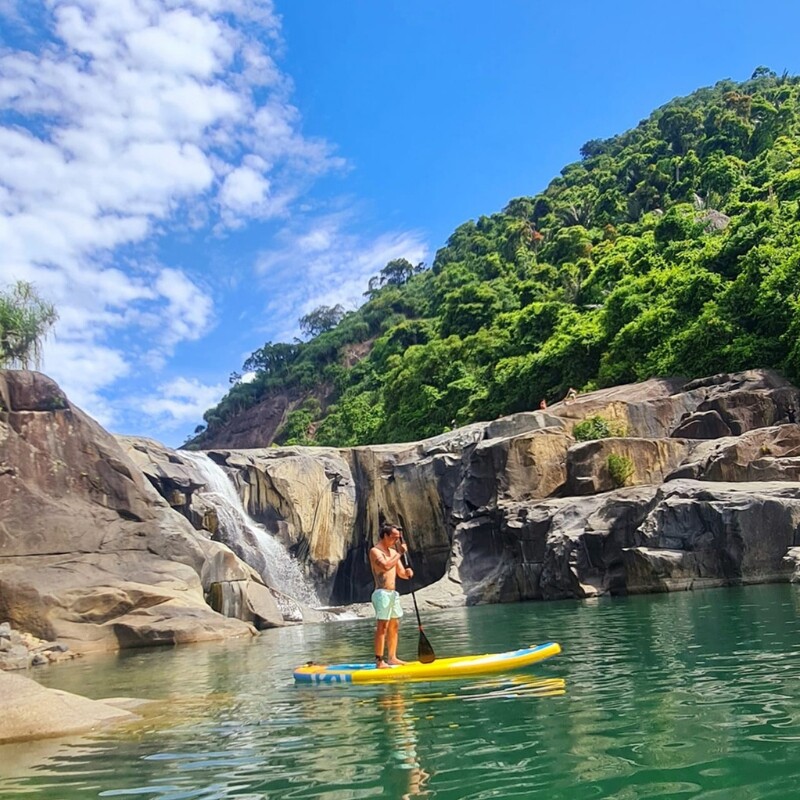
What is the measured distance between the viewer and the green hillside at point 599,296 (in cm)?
3447

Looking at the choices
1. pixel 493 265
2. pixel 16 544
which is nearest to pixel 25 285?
pixel 16 544

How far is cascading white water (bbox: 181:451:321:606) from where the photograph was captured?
2952 centimetres

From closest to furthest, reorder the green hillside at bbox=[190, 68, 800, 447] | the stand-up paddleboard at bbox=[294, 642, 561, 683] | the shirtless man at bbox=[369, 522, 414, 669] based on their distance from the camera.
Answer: the stand-up paddleboard at bbox=[294, 642, 561, 683]
the shirtless man at bbox=[369, 522, 414, 669]
the green hillside at bbox=[190, 68, 800, 447]

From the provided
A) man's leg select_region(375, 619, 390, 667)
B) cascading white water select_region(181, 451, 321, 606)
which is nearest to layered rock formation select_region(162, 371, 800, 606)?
cascading white water select_region(181, 451, 321, 606)

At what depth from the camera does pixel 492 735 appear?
231 inches

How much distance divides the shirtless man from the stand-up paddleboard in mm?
380

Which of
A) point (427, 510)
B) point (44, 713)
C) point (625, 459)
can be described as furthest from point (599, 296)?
point (44, 713)

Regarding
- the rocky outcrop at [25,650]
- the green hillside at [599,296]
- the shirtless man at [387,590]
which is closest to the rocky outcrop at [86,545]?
the rocky outcrop at [25,650]

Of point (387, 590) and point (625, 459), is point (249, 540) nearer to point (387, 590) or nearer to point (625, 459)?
point (625, 459)

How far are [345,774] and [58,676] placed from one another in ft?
34.2

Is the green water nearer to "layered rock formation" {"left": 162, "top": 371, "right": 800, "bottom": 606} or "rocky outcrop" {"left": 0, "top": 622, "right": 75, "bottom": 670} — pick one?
"rocky outcrop" {"left": 0, "top": 622, "right": 75, "bottom": 670}

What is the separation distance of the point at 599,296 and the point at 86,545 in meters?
35.4

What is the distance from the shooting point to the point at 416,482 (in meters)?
31.2

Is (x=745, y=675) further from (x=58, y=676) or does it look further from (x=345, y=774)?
(x=58, y=676)
